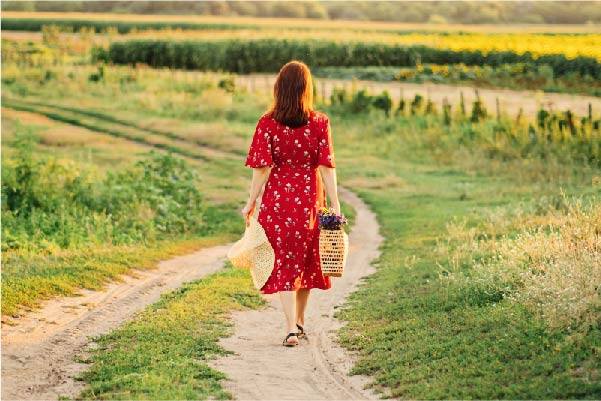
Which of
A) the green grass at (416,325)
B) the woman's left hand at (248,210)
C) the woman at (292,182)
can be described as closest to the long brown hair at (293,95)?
the woman at (292,182)

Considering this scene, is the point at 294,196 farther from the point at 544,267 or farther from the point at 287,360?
the point at 544,267

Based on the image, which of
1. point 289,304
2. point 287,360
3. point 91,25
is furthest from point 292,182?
point 91,25

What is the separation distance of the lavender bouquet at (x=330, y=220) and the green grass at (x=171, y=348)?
4.66 ft

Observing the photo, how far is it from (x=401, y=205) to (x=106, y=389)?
38.7 feet

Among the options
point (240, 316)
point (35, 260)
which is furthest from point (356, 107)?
point (240, 316)

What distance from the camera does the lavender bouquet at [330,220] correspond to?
8453 mm

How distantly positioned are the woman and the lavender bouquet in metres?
0.11

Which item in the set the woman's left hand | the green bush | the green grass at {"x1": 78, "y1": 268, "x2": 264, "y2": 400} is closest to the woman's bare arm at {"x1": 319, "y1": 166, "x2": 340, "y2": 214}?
the woman's left hand

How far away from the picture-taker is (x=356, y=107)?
32312 mm

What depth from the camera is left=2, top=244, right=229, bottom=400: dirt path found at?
7.94m

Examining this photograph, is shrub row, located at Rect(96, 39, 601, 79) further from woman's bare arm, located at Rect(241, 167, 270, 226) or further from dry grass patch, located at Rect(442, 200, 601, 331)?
woman's bare arm, located at Rect(241, 167, 270, 226)

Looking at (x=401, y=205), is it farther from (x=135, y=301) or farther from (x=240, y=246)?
(x=240, y=246)

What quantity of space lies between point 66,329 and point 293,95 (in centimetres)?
333

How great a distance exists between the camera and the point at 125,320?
9961 mm
